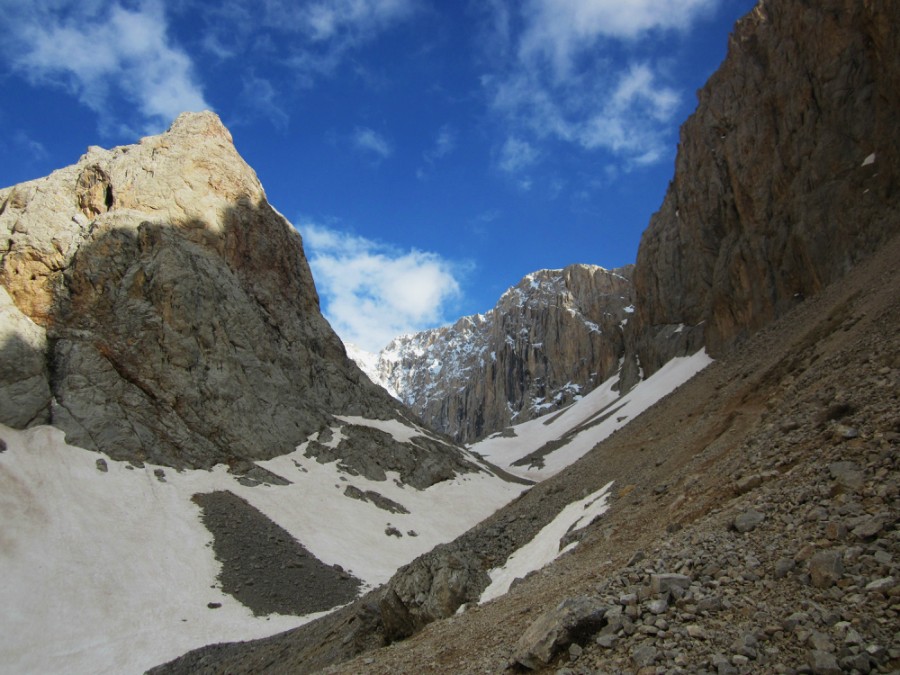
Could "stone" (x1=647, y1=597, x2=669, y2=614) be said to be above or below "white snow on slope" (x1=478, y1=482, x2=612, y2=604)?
above

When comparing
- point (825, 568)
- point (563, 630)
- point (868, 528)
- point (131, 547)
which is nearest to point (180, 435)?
point (131, 547)

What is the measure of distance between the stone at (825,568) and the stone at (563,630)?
8.33ft

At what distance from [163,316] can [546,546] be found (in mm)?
44886

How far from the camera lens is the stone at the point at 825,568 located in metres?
6.18

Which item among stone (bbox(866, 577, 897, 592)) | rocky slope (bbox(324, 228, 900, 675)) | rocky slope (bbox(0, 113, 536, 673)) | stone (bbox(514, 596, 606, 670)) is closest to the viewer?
stone (bbox(866, 577, 897, 592))

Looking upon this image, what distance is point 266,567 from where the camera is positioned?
32.8 metres

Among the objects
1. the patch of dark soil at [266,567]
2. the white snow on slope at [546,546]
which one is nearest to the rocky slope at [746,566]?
the white snow on slope at [546,546]

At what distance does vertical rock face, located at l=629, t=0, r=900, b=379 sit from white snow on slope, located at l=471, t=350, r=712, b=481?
5706 mm

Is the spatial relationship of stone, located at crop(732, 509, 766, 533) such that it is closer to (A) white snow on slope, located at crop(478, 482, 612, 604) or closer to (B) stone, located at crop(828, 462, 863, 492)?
(B) stone, located at crop(828, 462, 863, 492)

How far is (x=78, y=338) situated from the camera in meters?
46.1

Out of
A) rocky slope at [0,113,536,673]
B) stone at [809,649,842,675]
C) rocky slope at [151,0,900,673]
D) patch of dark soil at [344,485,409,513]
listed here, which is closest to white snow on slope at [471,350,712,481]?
rocky slope at [0,113,536,673]

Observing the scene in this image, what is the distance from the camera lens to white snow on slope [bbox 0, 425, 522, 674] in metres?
24.0

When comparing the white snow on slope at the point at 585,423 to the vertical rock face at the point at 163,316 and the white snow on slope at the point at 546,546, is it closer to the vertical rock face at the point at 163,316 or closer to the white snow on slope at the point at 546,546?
the vertical rock face at the point at 163,316

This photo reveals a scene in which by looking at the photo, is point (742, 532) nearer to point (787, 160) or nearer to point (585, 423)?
point (787, 160)
